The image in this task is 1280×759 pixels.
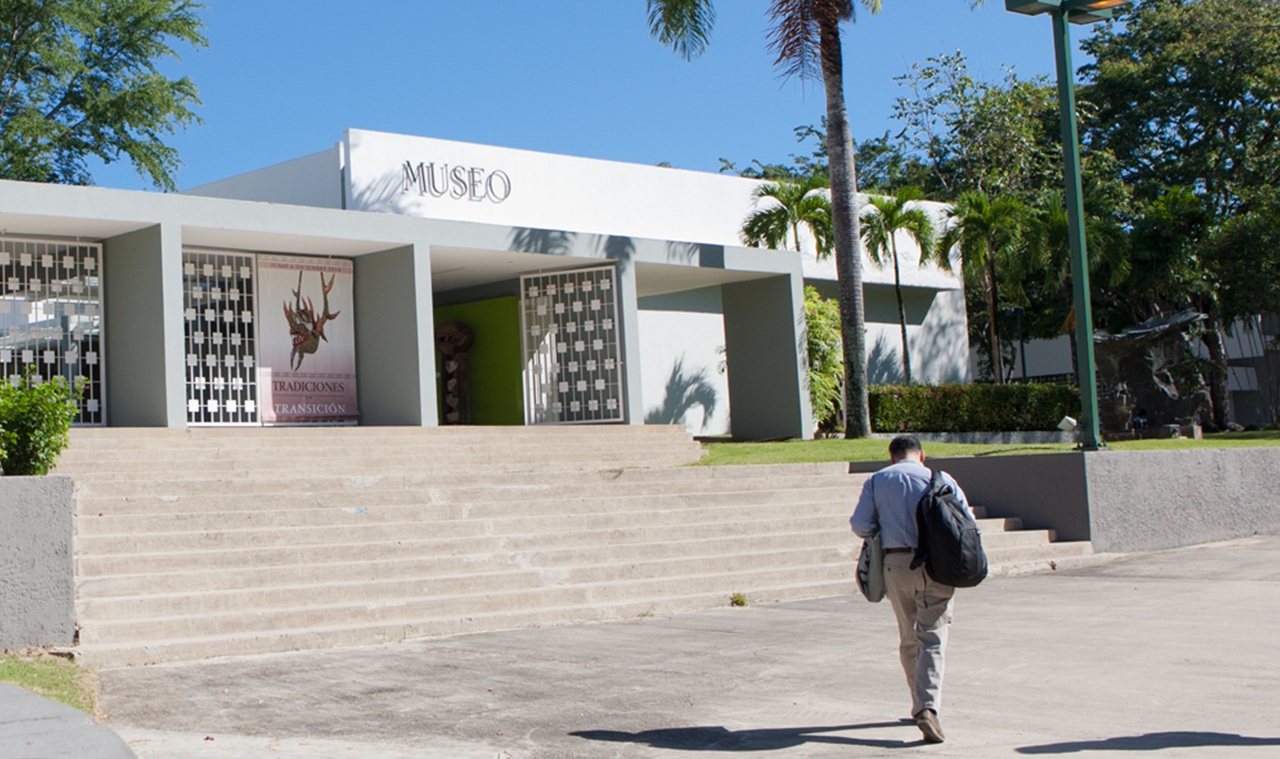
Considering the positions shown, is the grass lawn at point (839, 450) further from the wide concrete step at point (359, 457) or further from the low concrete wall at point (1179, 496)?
the wide concrete step at point (359, 457)

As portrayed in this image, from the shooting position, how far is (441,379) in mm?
21922

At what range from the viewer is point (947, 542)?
5383mm

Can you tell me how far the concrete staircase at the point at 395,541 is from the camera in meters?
8.45

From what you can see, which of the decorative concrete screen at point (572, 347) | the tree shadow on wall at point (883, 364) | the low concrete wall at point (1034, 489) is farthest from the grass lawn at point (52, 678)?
the tree shadow on wall at point (883, 364)

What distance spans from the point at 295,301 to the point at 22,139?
16.4 metres

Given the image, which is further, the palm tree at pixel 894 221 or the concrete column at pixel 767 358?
the palm tree at pixel 894 221

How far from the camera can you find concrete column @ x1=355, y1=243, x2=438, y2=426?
55.7ft

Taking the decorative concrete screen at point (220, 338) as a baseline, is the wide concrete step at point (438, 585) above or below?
below

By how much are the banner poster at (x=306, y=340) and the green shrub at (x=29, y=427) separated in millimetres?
9011

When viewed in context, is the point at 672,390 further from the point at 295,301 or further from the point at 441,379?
the point at 295,301

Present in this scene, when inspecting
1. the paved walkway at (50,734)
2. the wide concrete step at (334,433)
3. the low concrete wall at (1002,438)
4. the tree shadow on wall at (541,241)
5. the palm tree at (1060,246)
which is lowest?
the paved walkway at (50,734)

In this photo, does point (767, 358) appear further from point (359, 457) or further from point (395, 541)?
point (395, 541)

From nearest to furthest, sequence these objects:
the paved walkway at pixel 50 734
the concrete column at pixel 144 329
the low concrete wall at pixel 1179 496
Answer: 1. the paved walkway at pixel 50 734
2. the low concrete wall at pixel 1179 496
3. the concrete column at pixel 144 329

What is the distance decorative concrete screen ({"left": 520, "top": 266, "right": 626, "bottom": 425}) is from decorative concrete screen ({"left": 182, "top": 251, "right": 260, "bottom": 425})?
16.4 feet
